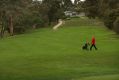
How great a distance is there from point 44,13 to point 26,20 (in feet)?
88.4

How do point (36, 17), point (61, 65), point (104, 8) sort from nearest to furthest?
point (61, 65)
point (104, 8)
point (36, 17)

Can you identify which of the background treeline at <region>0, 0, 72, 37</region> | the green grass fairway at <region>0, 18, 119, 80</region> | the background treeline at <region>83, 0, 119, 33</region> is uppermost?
the background treeline at <region>83, 0, 119, 33</region>

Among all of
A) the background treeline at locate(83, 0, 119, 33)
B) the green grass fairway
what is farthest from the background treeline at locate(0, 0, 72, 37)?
the green grass fairway

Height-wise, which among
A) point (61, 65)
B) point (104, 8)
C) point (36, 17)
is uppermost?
point (104, 8)

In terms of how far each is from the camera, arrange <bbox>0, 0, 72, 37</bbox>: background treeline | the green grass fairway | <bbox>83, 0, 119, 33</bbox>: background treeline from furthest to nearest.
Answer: <bbox>0, 0, 72, 37</bbox>: background treeline → <bbox>83, 0, 119, 33</bbox>: background treeline → the green grass fairway

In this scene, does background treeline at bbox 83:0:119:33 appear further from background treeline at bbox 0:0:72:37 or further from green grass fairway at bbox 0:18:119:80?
background treeline at bbox 0:0:72:37

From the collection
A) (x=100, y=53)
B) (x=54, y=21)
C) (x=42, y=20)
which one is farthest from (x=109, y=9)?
(x=54, y=21)

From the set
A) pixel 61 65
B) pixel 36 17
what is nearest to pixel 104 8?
pixel 61 65

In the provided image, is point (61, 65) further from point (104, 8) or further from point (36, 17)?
point (36, 17)

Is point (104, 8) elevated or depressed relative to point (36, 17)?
elevated

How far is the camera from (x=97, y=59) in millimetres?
39469

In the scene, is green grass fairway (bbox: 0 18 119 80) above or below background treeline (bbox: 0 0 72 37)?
above

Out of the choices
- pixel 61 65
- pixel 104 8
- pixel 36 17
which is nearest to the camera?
pixel 61 65

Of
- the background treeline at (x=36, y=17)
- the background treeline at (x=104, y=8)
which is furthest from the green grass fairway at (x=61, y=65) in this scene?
the background treeline at (x=36, y=17)
